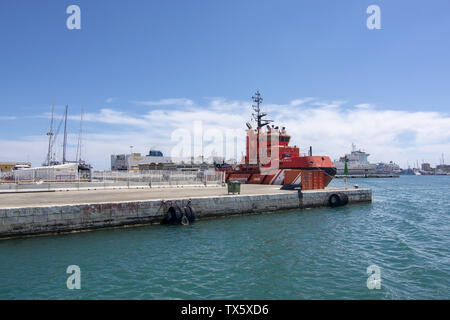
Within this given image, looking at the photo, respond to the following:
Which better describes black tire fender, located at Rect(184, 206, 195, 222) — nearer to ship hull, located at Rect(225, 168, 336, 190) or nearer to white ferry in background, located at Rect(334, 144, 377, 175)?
ship hull, located at Rect(225, 168, 336, 190)

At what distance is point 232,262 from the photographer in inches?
423

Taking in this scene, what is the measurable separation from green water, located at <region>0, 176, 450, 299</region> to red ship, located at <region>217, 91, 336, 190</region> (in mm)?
11729

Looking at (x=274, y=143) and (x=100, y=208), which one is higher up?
(x=274, y=143)

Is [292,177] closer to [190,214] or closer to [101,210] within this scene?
[190,214]

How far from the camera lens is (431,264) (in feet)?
35.5

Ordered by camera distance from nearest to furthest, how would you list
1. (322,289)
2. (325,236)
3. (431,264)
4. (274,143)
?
1. (322,289)
2. (431,264)
3. (325,236)
4. (274,143)

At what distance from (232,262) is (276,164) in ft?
84.0

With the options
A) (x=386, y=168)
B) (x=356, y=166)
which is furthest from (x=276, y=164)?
(x=386, y=168)

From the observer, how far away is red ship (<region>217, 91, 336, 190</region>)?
94.7ft

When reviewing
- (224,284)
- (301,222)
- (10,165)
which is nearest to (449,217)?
(301,222)

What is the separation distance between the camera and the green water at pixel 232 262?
834cm

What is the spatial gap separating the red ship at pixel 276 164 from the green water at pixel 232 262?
1173 cm
